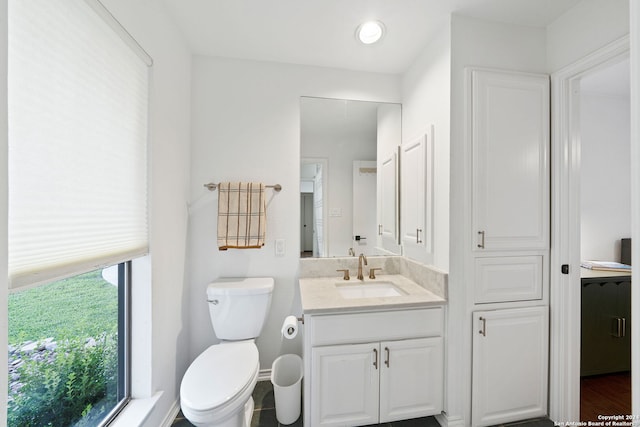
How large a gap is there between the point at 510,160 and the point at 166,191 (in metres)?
1.96

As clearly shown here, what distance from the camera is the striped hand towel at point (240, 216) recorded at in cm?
182

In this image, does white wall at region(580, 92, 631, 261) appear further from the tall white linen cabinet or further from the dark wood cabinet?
the tall white linen cabinet

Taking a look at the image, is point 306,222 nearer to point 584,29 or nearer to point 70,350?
point 70,350

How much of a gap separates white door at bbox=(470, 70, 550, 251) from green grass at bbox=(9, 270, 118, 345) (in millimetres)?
1856

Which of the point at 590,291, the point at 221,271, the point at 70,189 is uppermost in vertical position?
the point at 70,189

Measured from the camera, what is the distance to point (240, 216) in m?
1.84

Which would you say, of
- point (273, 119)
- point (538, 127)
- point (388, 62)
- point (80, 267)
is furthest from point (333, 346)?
point (388, 62)

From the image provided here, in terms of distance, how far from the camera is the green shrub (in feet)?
2.80

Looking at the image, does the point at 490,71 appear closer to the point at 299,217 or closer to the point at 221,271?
the point at 299,217

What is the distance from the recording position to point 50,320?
911mm

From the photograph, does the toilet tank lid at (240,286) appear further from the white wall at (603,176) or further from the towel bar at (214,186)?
the white wall at (603,176)

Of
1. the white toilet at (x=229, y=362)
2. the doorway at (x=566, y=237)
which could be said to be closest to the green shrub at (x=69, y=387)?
the white toilet at (x=229, y=362)

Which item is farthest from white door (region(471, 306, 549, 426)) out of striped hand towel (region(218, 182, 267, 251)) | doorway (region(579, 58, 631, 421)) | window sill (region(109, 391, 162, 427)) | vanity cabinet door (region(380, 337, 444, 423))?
window sill (region(109, 391, 162, 427))

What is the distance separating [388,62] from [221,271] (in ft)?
6.29
